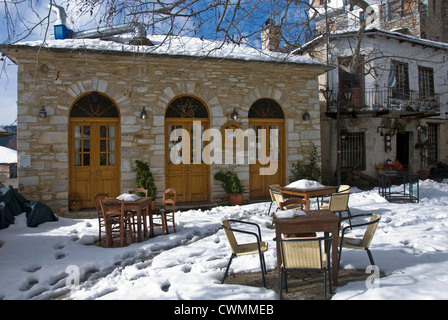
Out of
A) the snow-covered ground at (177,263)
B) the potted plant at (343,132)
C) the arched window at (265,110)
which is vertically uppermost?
the arched window at (265,110)

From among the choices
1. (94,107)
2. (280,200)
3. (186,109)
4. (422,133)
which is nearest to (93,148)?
(94,107)

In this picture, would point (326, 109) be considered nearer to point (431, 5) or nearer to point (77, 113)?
point (77, 113)

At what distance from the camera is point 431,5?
17.2 m

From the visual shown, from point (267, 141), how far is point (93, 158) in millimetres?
4531

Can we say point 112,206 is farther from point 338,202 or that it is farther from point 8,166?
point 8,166

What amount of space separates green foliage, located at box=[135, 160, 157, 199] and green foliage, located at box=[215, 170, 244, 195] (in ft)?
5.36

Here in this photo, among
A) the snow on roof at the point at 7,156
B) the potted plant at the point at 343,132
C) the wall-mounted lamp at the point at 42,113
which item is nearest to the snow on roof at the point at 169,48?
the wall-mounted lamp at the point at 42,113

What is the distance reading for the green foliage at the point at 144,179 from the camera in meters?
7.72

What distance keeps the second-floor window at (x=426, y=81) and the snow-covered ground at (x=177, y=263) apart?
9.43 m

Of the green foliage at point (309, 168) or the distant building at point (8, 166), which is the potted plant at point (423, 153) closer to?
the green foliage at point (309, 168)

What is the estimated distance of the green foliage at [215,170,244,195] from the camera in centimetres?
823

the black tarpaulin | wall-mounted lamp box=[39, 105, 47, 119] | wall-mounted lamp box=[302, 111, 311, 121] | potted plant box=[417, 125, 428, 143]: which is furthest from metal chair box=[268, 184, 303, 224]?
potted plant box=[417, 125, 428, 143]

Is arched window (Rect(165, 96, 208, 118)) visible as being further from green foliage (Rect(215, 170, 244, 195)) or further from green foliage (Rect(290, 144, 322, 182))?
green foliage (Rect(290, 144, 322, 182))
